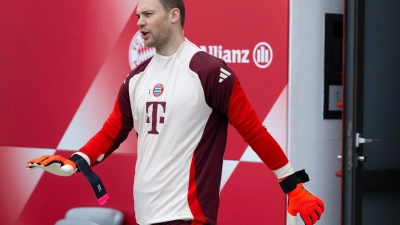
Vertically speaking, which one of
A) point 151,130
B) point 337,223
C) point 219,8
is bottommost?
point 337,223

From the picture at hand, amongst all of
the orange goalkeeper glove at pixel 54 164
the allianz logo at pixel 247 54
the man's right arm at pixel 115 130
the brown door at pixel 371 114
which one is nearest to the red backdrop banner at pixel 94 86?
the allianz logo at pixel 247 54

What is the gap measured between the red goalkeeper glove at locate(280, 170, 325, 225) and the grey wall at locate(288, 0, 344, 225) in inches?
53.2

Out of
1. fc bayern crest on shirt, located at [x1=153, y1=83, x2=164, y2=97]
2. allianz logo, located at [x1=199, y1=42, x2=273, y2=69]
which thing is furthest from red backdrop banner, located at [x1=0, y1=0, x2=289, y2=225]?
fc bayern crest on shirt, located at [x1=153, y1=83, x2=164, y2=97]

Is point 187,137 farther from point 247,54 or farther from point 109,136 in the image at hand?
point 247,54

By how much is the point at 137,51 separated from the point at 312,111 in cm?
116

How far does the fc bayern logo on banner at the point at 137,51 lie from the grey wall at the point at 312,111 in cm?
96

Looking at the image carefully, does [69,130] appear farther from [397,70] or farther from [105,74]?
[397,70]

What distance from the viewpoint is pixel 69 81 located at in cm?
515

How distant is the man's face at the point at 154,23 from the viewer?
3.11 m

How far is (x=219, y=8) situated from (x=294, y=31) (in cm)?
48

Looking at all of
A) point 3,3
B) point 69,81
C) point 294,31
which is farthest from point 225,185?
point 3,3

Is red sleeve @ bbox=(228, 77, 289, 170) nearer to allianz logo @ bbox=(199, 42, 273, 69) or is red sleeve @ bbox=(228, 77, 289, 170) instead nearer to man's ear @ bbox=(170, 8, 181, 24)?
man's ear @ bbox=(170, 8, 181, 24)

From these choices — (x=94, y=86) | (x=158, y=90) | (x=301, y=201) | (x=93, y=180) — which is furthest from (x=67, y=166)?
(x=94, y=86)

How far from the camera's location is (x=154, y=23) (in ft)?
10.2
